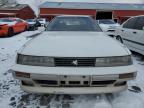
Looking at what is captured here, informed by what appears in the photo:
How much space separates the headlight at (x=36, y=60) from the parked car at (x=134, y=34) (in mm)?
3821

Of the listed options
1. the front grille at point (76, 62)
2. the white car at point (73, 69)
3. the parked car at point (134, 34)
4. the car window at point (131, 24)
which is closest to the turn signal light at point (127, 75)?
the white car at point (73, 69)

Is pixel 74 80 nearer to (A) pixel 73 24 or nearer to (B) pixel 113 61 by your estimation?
(B) pixel 113 61

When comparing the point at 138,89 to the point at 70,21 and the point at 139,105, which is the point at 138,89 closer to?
the point at 139,105

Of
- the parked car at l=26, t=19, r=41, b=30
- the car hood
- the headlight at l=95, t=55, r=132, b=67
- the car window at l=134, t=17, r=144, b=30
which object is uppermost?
the car window at l=134, t=17, r=144, b=30

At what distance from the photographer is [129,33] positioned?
301 inches

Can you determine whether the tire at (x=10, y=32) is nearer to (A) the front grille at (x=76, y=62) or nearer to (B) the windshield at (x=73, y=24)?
(B) the windshield at (x=73, y=24)

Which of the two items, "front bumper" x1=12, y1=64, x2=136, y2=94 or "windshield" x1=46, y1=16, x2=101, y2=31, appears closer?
"front bumper" x1=12, y1=64, x2=136, y2=94

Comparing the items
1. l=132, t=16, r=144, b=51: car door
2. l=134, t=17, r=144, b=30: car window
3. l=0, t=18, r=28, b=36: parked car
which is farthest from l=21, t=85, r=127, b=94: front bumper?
l=0, t=18, r=28, b=36: parked car

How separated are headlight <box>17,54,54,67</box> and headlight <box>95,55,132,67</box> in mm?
656

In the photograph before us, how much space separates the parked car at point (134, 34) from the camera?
681cm

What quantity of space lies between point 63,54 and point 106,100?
102 cm

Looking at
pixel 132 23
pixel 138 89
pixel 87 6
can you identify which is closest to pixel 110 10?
pixel 87 6

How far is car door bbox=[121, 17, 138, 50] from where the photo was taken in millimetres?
7423

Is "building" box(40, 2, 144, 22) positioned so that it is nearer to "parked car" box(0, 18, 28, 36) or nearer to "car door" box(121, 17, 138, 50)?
"parked car" box(0, 18, 28, 36)
